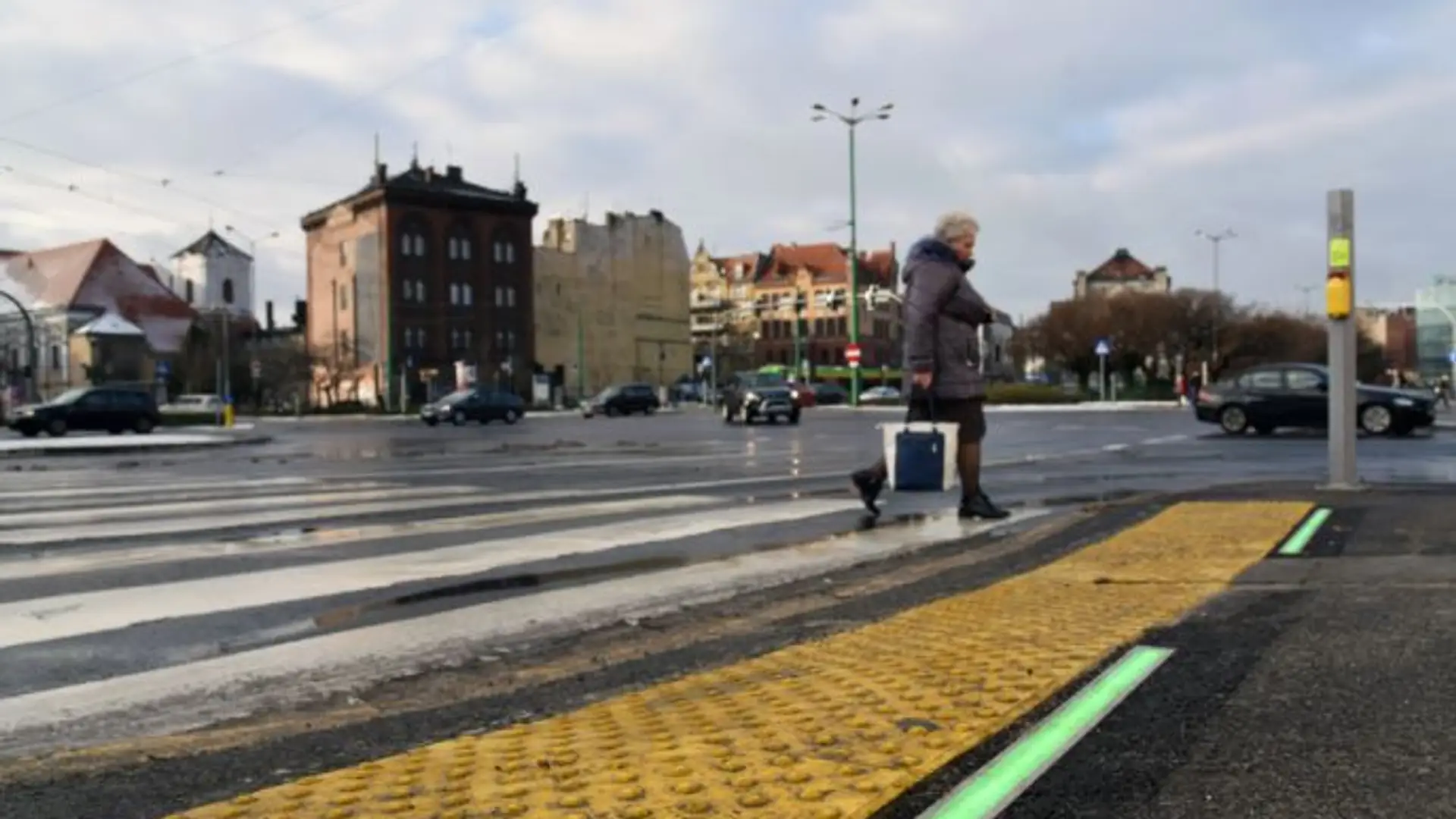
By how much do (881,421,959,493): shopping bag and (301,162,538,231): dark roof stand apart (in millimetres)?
81477

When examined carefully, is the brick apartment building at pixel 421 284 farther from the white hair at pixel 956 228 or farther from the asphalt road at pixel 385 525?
the white hair at pixel 956 228

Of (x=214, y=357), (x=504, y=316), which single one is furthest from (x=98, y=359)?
(x=504, y=316)

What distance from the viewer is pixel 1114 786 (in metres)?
2.92

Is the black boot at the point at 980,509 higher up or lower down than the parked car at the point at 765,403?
lower down

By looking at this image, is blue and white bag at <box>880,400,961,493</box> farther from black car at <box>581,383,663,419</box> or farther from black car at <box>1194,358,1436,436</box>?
black car at <box>581,383,663,419</box>

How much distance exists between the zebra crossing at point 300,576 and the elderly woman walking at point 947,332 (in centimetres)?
107

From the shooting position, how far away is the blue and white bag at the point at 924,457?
819cm

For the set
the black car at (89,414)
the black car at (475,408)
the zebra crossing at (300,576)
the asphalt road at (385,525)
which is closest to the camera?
the zebra crossing at (300,576)

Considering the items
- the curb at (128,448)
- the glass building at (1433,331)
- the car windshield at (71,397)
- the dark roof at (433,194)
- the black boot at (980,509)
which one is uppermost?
the dark roof at (433,194)

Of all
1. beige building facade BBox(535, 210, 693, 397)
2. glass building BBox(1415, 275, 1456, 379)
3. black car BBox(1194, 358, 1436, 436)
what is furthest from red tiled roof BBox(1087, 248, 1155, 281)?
black car BBox(1194, 358, 1436, 436)

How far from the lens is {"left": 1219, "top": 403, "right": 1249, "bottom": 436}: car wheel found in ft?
81.1

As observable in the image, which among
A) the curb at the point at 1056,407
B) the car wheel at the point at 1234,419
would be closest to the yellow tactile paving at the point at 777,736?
the car wheel at the point at 1234,419

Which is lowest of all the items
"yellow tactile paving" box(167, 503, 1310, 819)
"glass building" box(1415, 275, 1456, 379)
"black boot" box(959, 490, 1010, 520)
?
"yellow tactile paving" box(167, 503, 1310, 819)

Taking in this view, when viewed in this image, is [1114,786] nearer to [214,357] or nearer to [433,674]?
[433,674]
